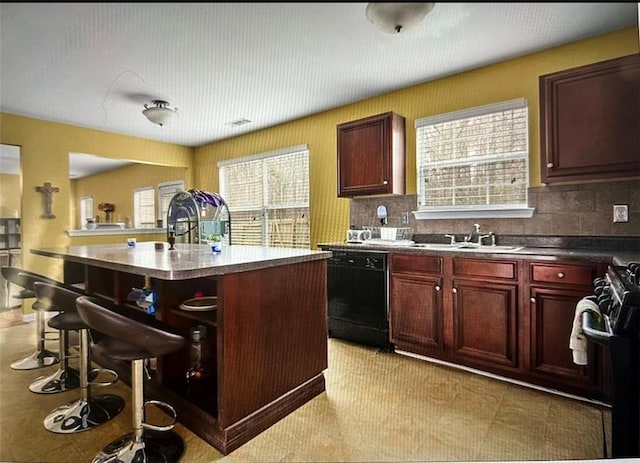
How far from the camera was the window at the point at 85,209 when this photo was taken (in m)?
1.46

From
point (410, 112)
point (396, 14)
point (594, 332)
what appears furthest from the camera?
point (410, 112)

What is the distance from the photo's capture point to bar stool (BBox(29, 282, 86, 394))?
1573mm

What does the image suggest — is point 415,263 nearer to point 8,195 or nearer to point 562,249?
point 562,249

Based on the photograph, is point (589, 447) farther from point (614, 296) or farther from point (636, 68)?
point (636, 68)

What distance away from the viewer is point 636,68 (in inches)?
69.3

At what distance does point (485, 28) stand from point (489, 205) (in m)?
1.65

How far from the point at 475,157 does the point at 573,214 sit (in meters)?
0.76

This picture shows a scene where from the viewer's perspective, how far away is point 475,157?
8.64 ft

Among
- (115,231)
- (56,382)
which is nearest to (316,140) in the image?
(115,231)

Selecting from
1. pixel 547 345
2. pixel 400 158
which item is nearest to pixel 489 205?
pixel 400 158

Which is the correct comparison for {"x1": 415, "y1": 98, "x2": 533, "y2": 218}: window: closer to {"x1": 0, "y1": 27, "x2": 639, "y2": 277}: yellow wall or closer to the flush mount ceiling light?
{"x1": 0, "y1": 27, "x2": 639, "y2": 277}: yellow wall

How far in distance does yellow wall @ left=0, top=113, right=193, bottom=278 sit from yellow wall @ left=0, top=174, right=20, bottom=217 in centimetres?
2

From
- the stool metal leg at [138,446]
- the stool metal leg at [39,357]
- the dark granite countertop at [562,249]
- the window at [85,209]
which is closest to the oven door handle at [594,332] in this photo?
the dark granite countertop at [562,249]

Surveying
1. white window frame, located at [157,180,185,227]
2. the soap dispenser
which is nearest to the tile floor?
white window frame, located at [157,180,185,227]
